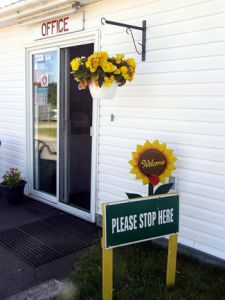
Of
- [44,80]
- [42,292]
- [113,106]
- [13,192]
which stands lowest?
[42,292]

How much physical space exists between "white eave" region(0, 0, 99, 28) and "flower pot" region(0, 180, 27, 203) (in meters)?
2.57

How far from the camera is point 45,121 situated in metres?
5.49

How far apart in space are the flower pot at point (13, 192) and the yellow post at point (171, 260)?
3229 mm

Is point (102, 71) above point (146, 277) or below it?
above

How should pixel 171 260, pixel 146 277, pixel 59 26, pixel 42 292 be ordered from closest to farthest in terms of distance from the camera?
pixel 171 260
pixel 42 292
pixel 146 277
pixel 59 26

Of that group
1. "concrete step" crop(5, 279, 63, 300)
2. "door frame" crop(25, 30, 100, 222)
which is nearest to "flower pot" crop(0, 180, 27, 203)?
"door frame" crop(25, 30, 100, 222)

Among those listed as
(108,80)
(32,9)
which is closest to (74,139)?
(108,80)

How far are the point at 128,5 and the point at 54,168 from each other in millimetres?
2663

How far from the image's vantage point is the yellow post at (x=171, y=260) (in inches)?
115

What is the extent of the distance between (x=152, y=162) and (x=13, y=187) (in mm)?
2855

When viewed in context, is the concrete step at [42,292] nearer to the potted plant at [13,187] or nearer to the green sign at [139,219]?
the green sign at [139,219]

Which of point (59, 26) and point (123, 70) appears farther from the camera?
point (59, 26)

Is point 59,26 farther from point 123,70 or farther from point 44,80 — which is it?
point 123,70

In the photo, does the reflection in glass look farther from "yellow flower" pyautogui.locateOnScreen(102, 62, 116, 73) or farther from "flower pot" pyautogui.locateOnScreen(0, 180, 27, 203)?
"yellow flower" pyautogui.locateOnScreen(102, 62, 116, 73)
